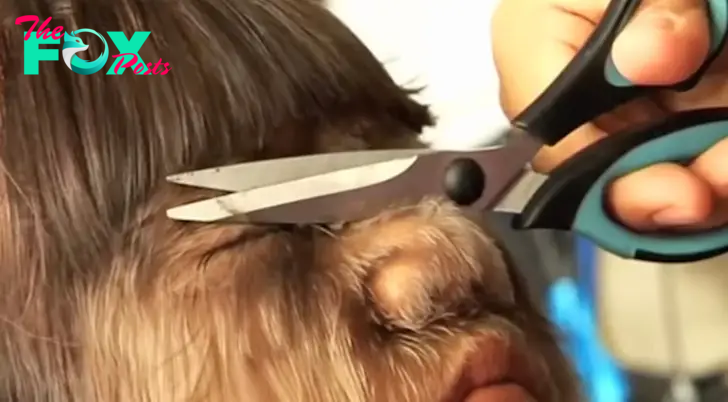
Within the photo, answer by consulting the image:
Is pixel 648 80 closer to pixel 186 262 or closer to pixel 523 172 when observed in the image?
pixel 523 172

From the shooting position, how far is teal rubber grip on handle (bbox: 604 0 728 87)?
1.03 feet

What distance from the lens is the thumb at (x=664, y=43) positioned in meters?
0.31

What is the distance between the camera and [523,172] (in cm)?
32

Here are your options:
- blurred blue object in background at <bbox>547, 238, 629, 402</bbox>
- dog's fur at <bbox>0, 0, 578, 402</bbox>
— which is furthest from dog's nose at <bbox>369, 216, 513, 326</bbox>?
blurred blue object in background at <bbox>547, 238, 629, 402</bbox>

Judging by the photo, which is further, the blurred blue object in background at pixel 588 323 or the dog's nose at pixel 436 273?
the blurred blue object in background at pixel 588 323

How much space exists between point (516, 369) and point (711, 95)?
0.44 ft

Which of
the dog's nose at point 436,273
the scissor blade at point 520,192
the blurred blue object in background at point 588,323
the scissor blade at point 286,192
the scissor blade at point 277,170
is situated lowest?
the blurred blue object in background at point 588,323

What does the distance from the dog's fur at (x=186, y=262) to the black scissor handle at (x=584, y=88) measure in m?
0.04

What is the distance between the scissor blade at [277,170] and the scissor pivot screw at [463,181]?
0.01 metres
